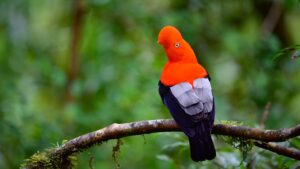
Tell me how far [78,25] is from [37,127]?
5.59 ft

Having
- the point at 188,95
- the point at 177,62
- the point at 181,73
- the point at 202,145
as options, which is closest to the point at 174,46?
the point at 177,62

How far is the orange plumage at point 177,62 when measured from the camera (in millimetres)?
3828

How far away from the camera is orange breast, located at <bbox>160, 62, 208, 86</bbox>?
12.5 feet

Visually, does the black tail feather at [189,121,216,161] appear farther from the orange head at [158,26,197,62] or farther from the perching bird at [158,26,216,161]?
the orange head at [158,26,197,62]

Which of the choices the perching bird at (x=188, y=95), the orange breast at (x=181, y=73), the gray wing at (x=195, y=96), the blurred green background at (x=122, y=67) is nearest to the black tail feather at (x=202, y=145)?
the perching bird at (x=188, y=95)

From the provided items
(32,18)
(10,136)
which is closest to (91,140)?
(10,136)

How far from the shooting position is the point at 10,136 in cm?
564

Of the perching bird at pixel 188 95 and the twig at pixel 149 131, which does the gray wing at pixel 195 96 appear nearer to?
the perching bird at pixel 188 95

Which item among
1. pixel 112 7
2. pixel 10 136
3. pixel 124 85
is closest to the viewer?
pixel 10 136

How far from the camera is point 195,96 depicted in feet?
11.9

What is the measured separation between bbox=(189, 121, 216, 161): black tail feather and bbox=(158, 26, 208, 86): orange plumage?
0.43 metres

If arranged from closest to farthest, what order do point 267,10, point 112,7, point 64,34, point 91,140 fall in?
1. point 91,140
2. point 112,7
3. point 267,10
4. point 64,34

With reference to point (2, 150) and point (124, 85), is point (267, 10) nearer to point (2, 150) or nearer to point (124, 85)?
point (124, 85)

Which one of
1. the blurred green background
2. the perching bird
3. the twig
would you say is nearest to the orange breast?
the perching bird
